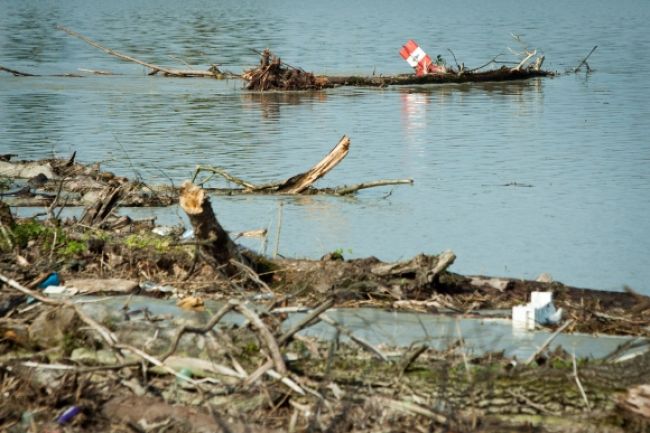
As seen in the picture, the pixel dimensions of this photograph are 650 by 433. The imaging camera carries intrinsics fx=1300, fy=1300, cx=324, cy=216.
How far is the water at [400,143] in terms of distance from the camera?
12.2 metres

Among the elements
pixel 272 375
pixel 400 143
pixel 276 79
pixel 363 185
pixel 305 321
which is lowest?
pixel 400 143

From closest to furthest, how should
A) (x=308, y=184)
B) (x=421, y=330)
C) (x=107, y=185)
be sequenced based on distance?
1. (x=421, y=330)
2. (x=107, y=185)
3. (x=308, y=184)

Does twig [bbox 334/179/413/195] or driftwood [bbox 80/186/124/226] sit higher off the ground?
driftwood [bbox 80/186/124/226]

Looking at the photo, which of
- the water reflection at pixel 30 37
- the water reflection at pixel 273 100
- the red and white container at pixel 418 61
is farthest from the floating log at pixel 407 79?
the water reflection at pixel 30 37

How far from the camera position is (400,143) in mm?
18938

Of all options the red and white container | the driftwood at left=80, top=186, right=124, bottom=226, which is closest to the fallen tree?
the driftwood at left=80, top=186, right=124, bottom=226

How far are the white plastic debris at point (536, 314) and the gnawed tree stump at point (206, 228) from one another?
6.70 ft

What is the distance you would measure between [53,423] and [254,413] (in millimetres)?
974

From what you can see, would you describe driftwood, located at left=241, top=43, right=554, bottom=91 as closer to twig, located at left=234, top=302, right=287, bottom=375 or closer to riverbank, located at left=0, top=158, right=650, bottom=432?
riverbank, located at left=0, top=158, right=650, bottom=432

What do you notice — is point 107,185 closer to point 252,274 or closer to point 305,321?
point 252,274

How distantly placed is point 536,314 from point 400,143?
10.9 metres

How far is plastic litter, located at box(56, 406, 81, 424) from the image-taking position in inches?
247

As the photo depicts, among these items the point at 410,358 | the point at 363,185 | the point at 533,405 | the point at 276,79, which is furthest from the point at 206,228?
the point at 276,79

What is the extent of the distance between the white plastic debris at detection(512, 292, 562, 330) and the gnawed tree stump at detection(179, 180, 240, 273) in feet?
6.70
